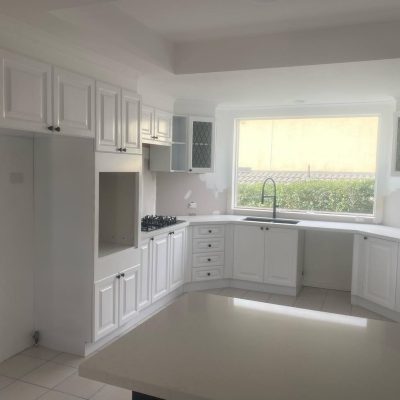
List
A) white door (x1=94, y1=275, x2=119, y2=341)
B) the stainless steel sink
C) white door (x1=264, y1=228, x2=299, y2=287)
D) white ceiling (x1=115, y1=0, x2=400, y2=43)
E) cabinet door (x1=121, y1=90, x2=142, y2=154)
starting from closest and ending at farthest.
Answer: white ceiling (x1=115, y1=0, x2=400, y2=43) < white door (x1=94, y1=275, x2=119, y2=341) < cabinet door (x1=121, y1=90, x2=142, y2=154) < white door (x1=264, y1=228, x2=299, y2=287) < the stainless steel sink

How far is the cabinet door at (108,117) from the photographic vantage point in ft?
10.1

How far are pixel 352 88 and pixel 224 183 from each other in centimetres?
218

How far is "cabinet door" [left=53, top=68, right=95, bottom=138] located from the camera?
8.77 feet

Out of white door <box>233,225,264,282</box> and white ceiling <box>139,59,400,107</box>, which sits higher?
white ceiling <box>139,59,400,107</box>

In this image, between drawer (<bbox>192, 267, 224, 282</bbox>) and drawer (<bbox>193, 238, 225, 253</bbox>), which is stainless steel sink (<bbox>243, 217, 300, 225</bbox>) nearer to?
drawer (<bbox>193, 238, 225, 253</bbox>)

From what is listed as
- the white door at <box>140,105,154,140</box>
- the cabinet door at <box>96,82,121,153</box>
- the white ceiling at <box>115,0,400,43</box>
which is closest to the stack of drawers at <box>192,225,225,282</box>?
the white door at <box>140,105,154,140</box>

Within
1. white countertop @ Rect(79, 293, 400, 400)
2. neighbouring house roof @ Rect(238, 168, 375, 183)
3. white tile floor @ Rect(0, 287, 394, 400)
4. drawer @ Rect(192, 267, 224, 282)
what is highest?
neighbouring house roof @ Rect(238, 168, 375, 183)

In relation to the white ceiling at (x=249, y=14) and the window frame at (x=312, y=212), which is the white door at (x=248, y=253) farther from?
the white ceiling at (x=249, y=14)

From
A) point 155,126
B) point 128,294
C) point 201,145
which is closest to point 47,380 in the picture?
point 128,294

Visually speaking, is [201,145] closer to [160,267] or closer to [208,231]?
[208,231]

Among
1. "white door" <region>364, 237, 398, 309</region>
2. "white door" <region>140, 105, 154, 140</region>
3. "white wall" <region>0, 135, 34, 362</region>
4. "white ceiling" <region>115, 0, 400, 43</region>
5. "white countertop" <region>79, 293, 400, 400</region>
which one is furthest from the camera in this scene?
"white door" <region>140, 105, 154, 140</region>

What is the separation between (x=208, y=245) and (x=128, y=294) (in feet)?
5.14

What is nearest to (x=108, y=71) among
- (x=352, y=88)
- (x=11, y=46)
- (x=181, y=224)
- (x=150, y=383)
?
(x=11, y=46)

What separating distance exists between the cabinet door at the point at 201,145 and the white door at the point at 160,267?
47.3 inches
